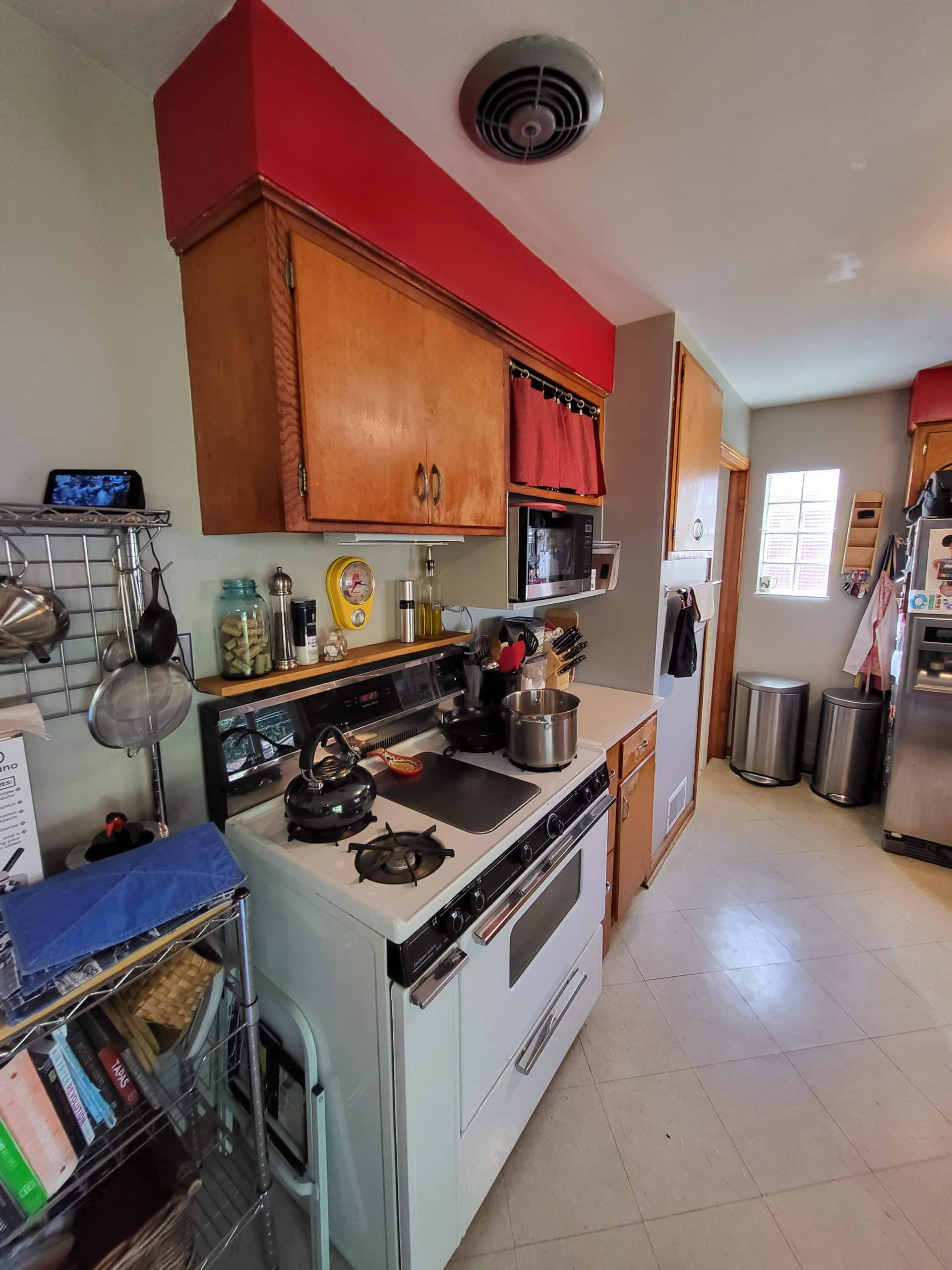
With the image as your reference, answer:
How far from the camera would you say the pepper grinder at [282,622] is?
128 centimetres

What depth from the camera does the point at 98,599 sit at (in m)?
1.04

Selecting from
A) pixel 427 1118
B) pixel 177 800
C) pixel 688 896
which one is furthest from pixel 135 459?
pixel 688 896

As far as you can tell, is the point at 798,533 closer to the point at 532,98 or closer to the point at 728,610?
the point at 728,610

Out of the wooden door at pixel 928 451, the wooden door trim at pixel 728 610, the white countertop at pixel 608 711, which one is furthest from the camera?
the wooden door trim at pixel 728 610

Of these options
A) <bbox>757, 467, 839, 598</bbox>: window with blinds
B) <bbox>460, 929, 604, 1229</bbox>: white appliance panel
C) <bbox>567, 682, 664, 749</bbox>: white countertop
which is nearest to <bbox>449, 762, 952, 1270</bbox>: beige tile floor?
<bbox>460, 929, 604, 1229</bbox>: white appliance panel

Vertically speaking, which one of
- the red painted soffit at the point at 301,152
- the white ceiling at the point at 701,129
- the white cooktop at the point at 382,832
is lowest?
the white cooktop at the point at 382,832

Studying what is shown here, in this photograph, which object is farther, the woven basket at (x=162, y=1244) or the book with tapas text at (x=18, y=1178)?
the woven basket at (x=162, y=1244)

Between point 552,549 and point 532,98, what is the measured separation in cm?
111

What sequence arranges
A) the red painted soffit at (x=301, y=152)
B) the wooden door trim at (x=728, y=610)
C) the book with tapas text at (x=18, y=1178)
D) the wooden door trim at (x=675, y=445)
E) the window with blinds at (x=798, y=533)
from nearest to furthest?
the book with tapas text at (x=18, y=1178) < the red painted soffit at (x=301, y=152) < the wooden door trim at (x=675, y=445) < the window with blinds at (x=798, y=533) < the wooden door trim at (x=728, y=610)

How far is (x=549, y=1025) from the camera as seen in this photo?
1.33 meters

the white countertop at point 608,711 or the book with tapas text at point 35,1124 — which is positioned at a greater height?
the white countertop at point 608,711

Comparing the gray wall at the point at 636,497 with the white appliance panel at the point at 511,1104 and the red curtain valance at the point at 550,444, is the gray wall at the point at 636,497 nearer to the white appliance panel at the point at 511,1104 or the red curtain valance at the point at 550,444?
the red curtain valance at the point at 550,444

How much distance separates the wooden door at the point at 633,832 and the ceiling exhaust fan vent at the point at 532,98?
1.81 metres

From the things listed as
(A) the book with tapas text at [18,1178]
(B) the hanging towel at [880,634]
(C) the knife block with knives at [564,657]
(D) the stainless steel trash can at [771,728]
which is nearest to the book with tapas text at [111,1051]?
(A) the book with tapas text at [18,1178]
